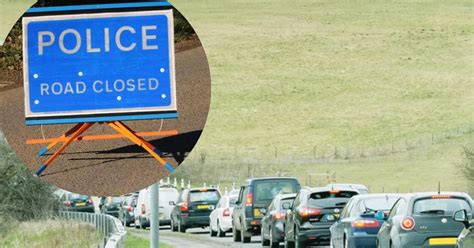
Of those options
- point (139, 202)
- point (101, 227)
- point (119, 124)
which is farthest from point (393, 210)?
point (139, 202)

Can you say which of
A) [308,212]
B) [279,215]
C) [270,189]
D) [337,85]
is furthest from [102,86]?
[337,85]

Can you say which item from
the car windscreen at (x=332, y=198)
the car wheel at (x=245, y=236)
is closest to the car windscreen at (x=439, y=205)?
the car windscreen at (x=332, y=198)

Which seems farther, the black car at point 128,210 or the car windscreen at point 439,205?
Answer: the black car at point 128,210

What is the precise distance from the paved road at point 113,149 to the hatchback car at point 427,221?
12518mm

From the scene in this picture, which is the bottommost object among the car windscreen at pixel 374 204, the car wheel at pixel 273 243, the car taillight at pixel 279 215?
the car wheel at pixel 273 243

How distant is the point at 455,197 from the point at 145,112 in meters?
13.9

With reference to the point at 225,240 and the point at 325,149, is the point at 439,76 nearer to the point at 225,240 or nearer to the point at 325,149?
the point at 325,149

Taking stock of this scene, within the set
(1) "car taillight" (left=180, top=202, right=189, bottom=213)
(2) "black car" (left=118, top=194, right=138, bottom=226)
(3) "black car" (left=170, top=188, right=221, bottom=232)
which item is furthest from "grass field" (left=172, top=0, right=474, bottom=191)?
(1) "car taillight" (left=180, top=202, right=189, bottom=213)

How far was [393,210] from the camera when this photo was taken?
20250 mm

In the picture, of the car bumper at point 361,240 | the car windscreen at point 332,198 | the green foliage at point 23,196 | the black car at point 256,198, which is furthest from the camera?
the black car at point 256,198

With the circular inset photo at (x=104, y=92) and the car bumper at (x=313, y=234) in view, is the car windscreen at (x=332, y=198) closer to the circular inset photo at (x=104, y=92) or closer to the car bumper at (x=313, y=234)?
the car bumper at (x=313, y=234)

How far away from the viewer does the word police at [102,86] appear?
6281 millimetres

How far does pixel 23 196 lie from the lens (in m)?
34.5

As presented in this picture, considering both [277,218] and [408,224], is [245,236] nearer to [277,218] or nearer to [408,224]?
[277,218]
